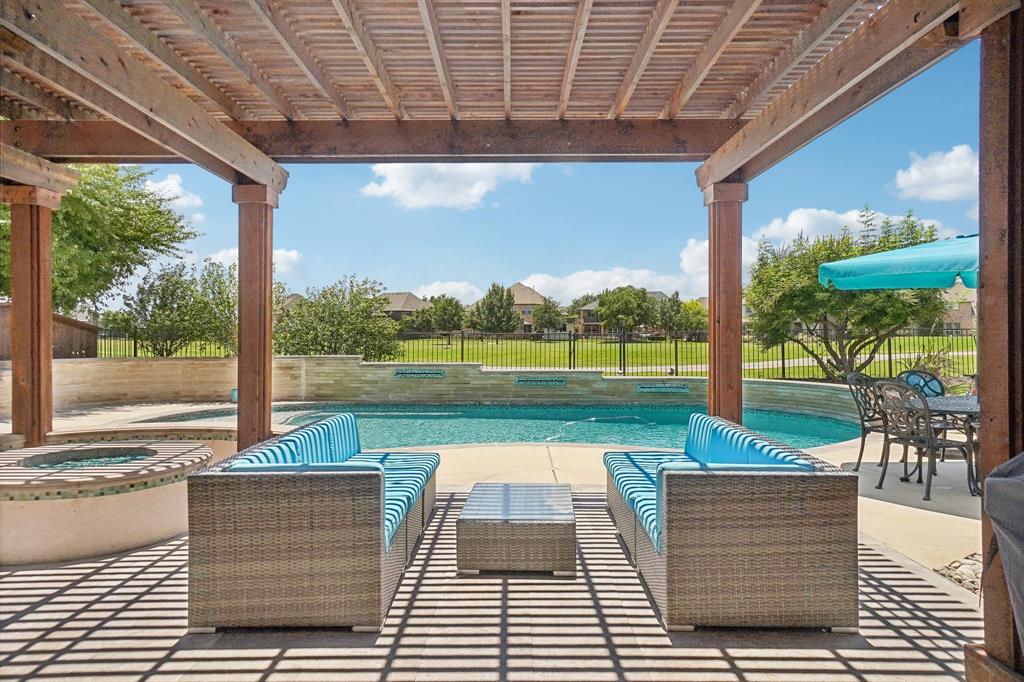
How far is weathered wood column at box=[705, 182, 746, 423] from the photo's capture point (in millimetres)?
4770

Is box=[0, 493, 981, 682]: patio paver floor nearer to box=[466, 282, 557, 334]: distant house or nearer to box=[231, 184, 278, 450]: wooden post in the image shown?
box=[231, 184, 278, 450]: wooden post

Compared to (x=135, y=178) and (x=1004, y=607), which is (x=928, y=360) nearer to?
(x=1004, y=607)

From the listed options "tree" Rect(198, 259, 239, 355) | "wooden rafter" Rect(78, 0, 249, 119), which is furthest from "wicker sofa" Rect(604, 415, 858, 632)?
"tree" Rect(198, 259, 239, 355)

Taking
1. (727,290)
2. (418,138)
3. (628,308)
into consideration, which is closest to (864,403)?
(727,290)

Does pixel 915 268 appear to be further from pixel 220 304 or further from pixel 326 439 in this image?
pixel 220 304

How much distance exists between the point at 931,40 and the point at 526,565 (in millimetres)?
3083

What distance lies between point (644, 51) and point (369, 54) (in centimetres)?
165

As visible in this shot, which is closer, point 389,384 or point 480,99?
point 480,99

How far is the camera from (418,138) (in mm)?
4781

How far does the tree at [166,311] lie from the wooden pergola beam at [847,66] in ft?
40.5

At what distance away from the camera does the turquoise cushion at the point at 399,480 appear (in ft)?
9.53

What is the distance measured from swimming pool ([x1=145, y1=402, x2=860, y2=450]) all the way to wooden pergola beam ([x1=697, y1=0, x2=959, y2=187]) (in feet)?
18.4

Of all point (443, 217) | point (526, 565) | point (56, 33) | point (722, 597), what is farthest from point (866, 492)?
point (443, 217)

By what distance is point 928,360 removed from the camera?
Answer: 11359 mm
